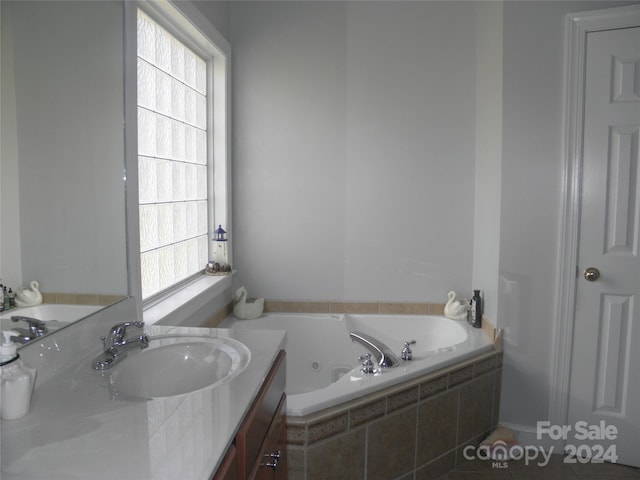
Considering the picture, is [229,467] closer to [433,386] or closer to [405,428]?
[405,428]

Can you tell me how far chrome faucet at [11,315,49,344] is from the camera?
1.08m

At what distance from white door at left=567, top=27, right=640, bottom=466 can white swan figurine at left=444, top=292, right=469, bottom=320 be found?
62 centimetres

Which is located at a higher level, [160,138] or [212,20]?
[212,20]

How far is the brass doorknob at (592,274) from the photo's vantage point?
2363 millimetres

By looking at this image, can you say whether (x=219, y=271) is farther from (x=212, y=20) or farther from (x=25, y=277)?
(x=25, y=277)

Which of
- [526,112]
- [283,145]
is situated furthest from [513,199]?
[283,145]

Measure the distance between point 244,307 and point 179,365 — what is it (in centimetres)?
142

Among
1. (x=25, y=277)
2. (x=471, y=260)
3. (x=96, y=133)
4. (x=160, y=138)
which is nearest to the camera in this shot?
(x=25, y=277)

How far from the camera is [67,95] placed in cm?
128

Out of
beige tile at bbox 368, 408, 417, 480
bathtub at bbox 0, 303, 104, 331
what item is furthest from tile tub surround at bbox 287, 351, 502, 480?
bathtub at bbox 0, 303, 104, 331

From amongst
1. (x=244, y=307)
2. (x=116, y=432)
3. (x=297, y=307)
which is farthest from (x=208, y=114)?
(x=116, y=432)

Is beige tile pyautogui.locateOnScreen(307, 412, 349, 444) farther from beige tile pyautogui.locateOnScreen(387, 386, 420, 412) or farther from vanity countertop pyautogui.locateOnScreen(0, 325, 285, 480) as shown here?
vanity countertop pyautogui.locateOnScreen(0, 325, 285, 480)

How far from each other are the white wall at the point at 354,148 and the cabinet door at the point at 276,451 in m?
1.49

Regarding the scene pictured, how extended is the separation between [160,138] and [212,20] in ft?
2.70
